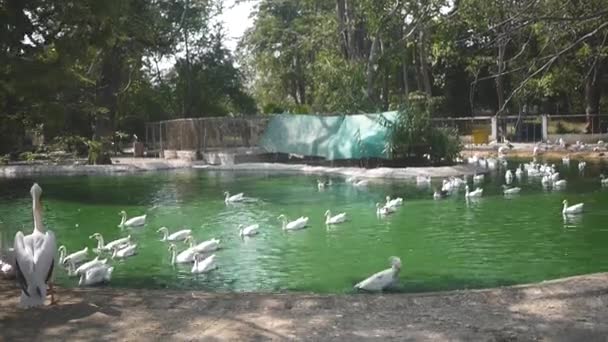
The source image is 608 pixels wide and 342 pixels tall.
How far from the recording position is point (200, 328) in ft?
20.5

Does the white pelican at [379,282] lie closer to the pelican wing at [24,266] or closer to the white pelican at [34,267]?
the white pelican at [34,267]

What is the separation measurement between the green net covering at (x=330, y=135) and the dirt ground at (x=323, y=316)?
58.4 ft

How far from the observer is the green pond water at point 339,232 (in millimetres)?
9781

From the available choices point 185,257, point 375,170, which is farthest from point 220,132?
point 185,257

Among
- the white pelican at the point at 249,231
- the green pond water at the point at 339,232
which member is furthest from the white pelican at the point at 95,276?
the white pelican at the point at 249,231

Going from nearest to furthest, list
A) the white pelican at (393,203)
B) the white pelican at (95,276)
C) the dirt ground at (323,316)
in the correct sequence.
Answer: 1. the dirt ground at (323,316)
2. the white pelican at (95,276)
3. the white pelican at (393,203)

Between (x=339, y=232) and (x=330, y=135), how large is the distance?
14074 millimetres

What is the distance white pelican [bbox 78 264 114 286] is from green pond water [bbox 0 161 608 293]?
28 cm

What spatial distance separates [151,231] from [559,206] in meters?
8.93

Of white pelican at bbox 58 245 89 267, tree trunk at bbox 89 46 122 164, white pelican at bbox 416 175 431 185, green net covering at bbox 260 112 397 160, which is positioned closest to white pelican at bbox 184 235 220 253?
white pelican at bbox 58 245 89 267

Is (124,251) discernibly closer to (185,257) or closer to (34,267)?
(185,257)

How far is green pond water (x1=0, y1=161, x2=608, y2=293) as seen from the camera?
9.78 m

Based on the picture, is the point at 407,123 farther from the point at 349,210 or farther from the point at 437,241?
the point at 437,241

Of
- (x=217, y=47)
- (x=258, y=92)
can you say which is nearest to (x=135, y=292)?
(x=217, y=47)
